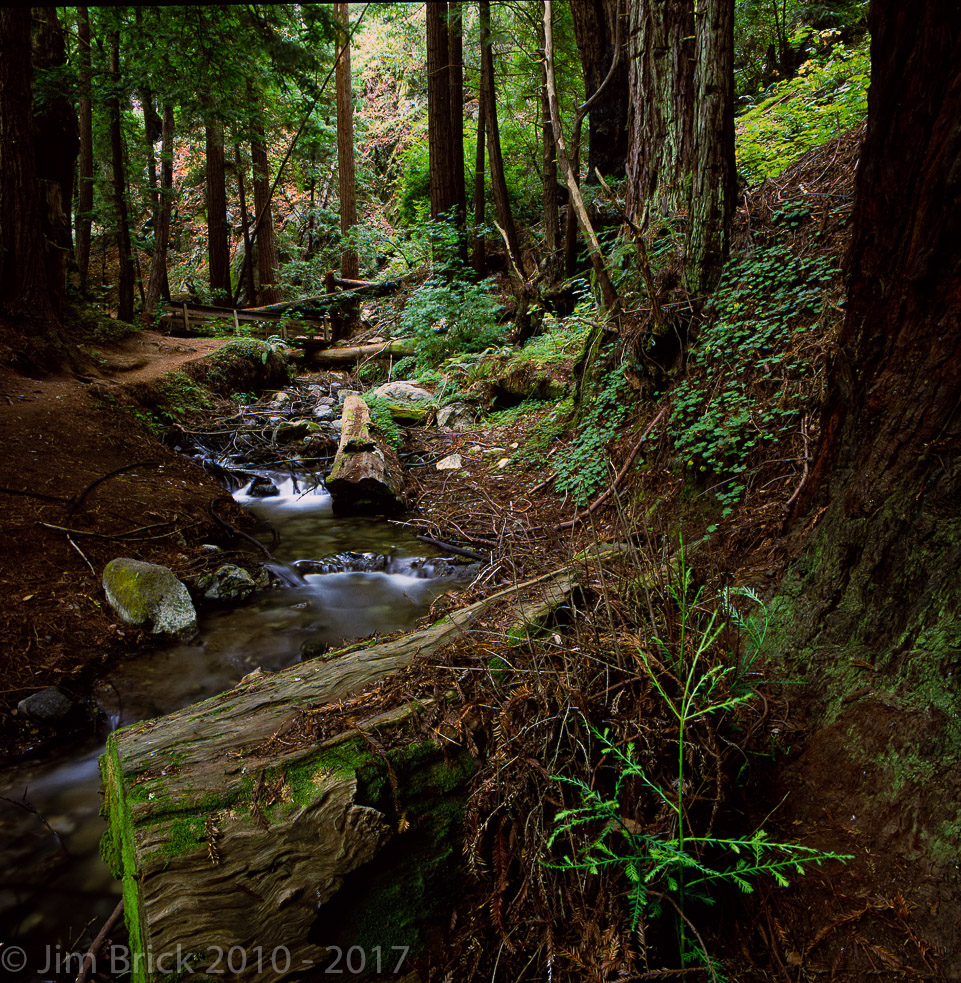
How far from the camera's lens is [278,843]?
67.4 inches

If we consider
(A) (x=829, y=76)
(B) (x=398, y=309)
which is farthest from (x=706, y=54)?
(B) (x=398, y=309)

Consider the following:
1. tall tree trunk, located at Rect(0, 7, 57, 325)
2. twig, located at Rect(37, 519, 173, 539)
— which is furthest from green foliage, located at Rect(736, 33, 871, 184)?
tall tree trunk, located at Rect(0, 7, 57, 325)

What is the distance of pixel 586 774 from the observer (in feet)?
5.86

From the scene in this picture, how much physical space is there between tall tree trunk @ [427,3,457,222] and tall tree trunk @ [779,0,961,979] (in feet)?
39.1

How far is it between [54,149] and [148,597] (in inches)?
341

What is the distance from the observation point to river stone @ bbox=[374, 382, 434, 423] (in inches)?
348

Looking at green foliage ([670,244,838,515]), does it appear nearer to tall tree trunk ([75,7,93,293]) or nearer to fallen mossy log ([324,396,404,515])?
fallen mossy log ([324,396,404,515])

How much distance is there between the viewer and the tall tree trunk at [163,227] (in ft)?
39.9

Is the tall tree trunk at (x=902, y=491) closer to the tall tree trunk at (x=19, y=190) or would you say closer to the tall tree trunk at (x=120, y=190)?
the tall tree trunk at (x=19, y=190)

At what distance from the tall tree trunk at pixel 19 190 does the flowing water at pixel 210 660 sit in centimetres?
412

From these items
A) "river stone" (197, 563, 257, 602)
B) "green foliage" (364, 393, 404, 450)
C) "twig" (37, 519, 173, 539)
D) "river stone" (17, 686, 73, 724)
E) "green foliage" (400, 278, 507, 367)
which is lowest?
"river stone" (17, 686, 73, 724)

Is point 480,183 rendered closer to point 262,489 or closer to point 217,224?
point 217,224

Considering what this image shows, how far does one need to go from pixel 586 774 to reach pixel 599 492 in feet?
9.92

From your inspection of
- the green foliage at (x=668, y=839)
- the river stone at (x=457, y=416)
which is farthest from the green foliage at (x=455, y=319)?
the green foliage at (x=668, y=839)
